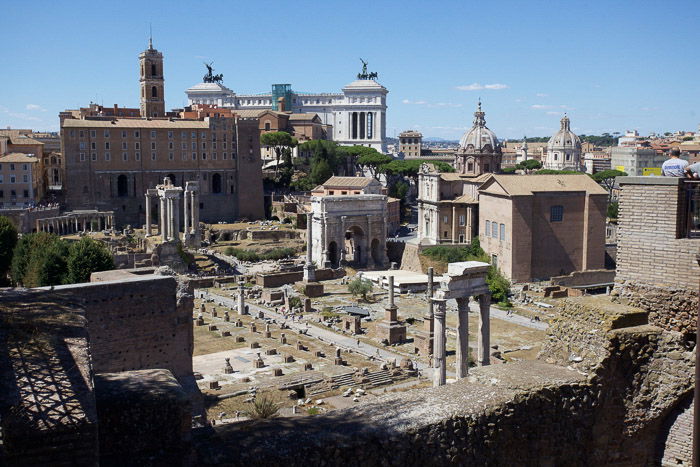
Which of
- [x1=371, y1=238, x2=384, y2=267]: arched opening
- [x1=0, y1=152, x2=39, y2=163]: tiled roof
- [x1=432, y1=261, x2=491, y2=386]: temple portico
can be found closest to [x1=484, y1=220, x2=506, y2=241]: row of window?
[x1=371, y1=238, x2=384, y2=267]: arched opening

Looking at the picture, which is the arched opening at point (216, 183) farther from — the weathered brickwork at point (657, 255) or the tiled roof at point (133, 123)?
the weathered brickwork at point (657, 255)

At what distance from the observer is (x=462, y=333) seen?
21906 mm

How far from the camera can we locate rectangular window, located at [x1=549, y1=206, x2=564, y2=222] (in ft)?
153

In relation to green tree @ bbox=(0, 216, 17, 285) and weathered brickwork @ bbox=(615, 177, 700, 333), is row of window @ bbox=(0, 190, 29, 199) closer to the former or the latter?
green tree @ bbox=(0, 216, 17, 285)

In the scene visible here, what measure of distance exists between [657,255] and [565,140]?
9816 centimetres

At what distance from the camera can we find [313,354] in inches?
1161

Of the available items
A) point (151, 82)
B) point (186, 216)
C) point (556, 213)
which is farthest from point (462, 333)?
point (151, 82)

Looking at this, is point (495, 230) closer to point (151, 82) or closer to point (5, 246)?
point (5, 246)

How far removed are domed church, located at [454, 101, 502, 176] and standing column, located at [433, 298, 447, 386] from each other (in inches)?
1581

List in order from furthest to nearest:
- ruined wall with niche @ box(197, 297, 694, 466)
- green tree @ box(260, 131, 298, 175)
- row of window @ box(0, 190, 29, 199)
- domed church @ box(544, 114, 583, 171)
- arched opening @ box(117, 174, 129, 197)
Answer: domed church @ box(544, 114, 583, 171), green tree @ box(260, 131, 298, 175), arched opening @ box(117, 174, 129, 197), row of window @ box(0, 190, 29, 199), ruined wall with niche @ box(197, 297, 694, 466)

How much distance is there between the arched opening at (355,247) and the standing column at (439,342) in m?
30.1

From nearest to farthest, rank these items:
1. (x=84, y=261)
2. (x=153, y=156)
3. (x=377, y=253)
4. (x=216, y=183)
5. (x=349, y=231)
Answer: (x=84, y=261) < (x=349, y=231) < (x=377, y=253) < (x=153, y=156) < (x=216, y=183)

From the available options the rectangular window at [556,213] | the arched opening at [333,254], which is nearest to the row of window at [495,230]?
the rectangular window at [556,213]

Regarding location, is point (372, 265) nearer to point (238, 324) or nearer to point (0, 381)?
point (238, 324)
